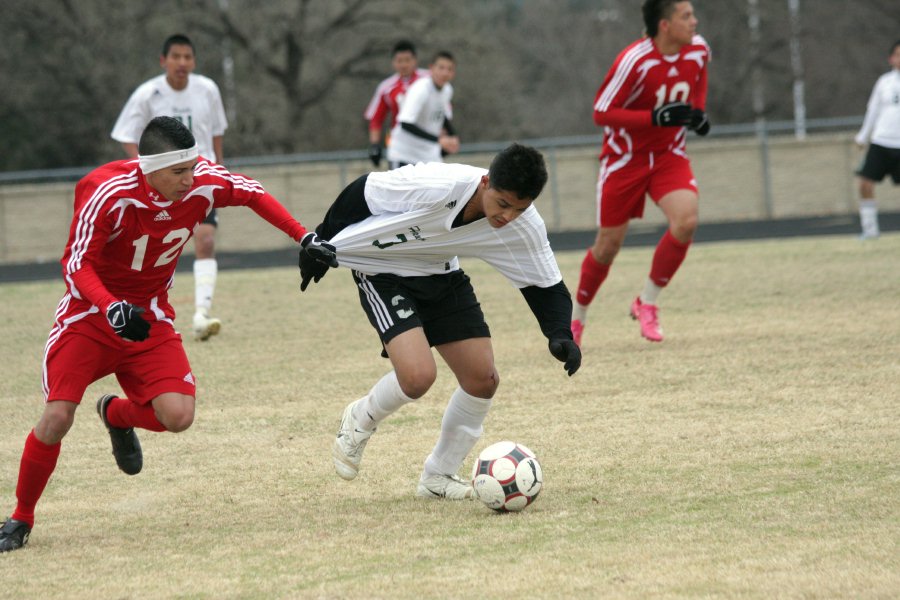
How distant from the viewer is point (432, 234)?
511 centimetres

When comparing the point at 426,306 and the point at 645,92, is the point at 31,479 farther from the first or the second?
the point at 645,92

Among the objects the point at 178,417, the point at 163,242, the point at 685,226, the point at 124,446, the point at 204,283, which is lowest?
the point at 204,283

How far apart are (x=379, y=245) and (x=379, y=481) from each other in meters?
1.01

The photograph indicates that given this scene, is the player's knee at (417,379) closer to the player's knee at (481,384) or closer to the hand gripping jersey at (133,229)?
the player's knee at (481,384)

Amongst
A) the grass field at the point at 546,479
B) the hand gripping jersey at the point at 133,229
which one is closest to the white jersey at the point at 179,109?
the grass field at the point at 546,479

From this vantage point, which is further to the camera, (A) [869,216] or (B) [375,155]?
(A) [869,216]

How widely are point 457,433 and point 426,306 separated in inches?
20.9

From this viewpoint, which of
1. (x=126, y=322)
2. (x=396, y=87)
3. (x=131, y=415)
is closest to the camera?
(x=126, y=322)

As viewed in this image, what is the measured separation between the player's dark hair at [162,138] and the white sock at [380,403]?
4.00 ft

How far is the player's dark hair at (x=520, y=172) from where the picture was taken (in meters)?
4.66

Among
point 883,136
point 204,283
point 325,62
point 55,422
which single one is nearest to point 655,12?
point 204,283

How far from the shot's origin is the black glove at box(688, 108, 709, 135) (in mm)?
7996

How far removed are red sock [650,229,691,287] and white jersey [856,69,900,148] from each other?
6.52 meters

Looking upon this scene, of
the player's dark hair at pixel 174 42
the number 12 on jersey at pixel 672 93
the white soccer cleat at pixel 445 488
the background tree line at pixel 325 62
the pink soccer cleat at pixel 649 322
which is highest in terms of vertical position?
the player's dark hair at pixel 174 42
